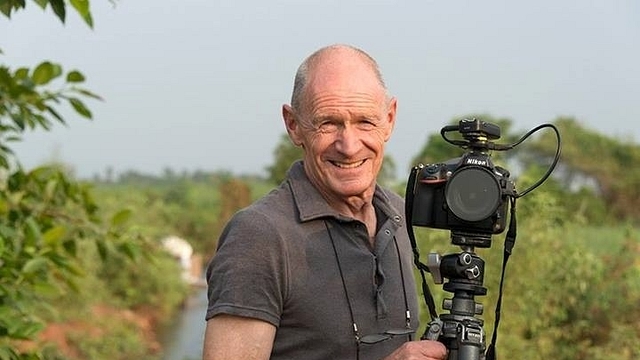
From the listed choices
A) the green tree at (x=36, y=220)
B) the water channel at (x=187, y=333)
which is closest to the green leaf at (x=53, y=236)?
the green tree at (x=36, y=220)

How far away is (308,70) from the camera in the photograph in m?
2.40

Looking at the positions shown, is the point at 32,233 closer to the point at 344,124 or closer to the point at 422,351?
the point at 344,124

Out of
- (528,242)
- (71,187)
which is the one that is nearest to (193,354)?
(528,242)

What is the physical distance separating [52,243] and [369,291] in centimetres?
93

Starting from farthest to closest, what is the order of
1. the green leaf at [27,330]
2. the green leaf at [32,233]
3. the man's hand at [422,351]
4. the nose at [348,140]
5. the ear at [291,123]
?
the green leaf at [32,233]
the green leaf at [27,330]
the ear at [291,123]
the nose at [348,140]
the man's hand at [422,351]

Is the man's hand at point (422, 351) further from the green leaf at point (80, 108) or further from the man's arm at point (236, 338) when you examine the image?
the green leaf at point (80, 108)

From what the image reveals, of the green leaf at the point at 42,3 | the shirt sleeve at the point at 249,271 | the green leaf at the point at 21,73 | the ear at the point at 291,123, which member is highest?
the green leaf at the point at 42,3

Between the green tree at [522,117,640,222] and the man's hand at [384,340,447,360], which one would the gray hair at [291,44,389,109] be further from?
the green tree at [522,117,640,222]

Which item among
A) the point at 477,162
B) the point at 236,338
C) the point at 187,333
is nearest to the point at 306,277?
the point at 236,338

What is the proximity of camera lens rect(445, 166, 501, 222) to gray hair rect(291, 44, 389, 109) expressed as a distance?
34 centimetres

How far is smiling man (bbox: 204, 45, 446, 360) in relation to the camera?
7.35 feet

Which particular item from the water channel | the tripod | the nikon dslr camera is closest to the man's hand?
the tripod

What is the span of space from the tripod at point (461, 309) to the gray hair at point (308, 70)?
1.36 feet

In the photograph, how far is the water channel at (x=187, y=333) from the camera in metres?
19.2
